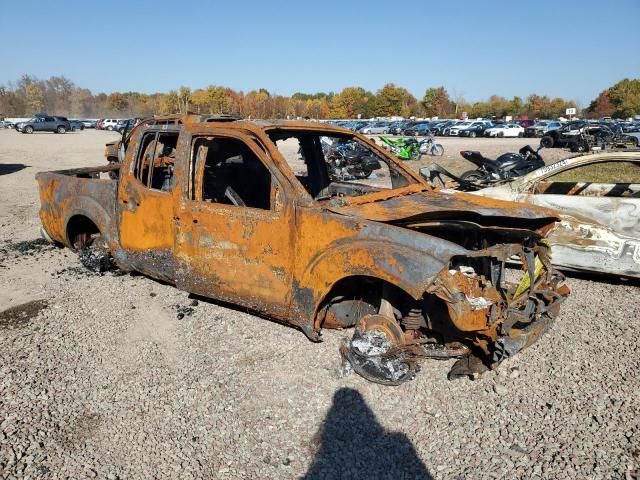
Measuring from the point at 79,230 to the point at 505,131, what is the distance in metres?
40.7

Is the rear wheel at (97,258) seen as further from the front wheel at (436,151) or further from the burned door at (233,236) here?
the front wheel at (436,151)

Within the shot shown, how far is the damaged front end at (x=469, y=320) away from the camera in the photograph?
3109 millimetres

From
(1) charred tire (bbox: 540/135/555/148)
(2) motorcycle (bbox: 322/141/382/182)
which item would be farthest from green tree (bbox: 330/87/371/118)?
(2) motorcycle (bbox: 322/141/382/182)

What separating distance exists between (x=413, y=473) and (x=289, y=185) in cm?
218

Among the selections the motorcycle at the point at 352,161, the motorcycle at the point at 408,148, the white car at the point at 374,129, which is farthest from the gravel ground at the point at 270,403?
the white car at the point at 374,129

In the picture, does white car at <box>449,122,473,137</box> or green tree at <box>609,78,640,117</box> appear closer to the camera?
white car at <box>449,122,473,137</box>

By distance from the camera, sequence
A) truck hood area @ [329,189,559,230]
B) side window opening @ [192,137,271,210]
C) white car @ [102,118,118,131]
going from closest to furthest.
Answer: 1. truck hood area @ [329,189,559,230]
2. side window opening @ [192,137,271,210]
3. white car @ [102,118,118,131]

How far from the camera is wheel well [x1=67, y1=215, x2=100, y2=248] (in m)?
5.72

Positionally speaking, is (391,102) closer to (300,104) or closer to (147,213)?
(300,104)

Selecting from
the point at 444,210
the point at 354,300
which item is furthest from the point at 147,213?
the point at 444,210

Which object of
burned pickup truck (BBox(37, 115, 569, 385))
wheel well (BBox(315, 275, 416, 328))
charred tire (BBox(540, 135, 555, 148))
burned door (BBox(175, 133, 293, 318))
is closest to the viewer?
burned pickup truck (BBox(37, 115, 569, 385))

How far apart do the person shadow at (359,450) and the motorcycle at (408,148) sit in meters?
16.7

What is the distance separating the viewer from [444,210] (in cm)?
342

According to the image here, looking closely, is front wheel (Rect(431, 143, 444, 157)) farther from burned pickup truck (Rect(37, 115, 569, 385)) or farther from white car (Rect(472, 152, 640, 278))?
burned pickup truck (Rect(37, 115, 569, 385))
